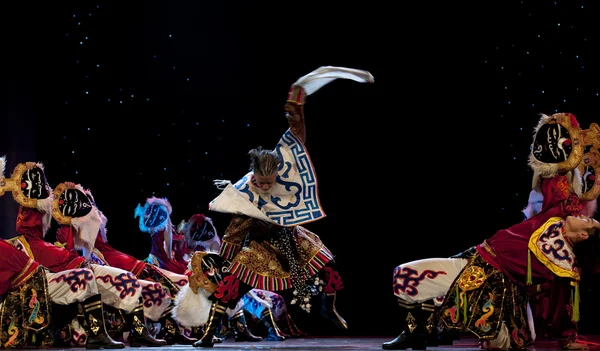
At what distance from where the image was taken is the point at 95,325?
4.65m

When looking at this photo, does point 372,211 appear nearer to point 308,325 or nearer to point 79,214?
point 308,325

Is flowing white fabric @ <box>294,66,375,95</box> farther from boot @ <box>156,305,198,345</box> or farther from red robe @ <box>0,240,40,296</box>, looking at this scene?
boot @ <box>156,305,198,345</box>

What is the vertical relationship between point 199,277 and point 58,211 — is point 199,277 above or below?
below

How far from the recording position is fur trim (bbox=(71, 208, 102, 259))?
5469 millimetres

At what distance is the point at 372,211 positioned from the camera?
704 cm

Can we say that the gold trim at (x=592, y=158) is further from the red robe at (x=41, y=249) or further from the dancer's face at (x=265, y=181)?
the red robe at (x=41, y=249)

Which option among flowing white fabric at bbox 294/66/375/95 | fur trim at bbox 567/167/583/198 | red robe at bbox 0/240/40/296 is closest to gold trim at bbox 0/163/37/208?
red robe at bbox 0/240/40/296

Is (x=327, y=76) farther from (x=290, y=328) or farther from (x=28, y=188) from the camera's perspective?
(x=290, y=328)

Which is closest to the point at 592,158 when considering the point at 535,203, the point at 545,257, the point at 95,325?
the point at 535,203

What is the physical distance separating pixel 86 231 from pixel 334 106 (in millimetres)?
2744

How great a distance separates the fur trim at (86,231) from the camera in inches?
215

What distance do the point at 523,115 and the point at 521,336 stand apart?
9.19 ft

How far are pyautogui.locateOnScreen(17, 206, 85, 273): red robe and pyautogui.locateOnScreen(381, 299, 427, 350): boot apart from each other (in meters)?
2.20

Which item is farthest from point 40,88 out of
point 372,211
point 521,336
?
point 521,336
